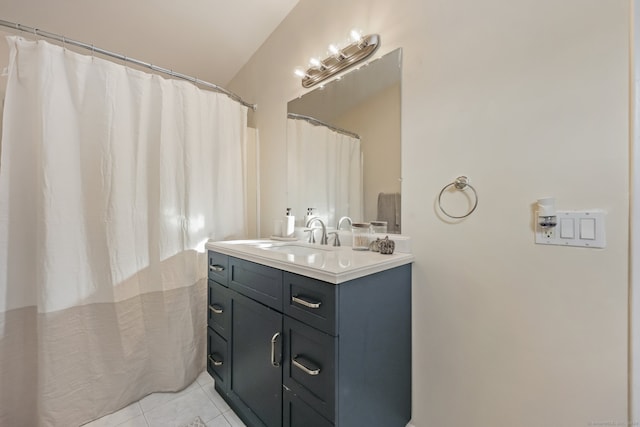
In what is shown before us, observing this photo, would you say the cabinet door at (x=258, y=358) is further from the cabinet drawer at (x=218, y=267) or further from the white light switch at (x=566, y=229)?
the white light switch at (x=566, y=229)

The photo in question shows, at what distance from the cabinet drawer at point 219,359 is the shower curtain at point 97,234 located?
21cm

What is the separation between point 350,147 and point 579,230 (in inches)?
42.2

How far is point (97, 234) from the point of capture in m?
1.41

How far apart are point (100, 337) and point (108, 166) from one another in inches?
36.7

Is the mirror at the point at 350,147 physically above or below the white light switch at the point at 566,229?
above

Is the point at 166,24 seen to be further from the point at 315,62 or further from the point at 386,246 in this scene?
the point at 386,246

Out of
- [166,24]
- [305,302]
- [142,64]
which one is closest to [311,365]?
[305,302]

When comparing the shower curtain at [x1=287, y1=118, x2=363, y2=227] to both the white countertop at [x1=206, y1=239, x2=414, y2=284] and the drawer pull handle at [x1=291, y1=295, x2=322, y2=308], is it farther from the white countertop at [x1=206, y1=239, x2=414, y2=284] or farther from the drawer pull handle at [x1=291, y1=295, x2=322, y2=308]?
the drawer pull handle at [x1=291, y1=295, x2=322, y2=308]

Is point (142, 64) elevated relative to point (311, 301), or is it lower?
elevated

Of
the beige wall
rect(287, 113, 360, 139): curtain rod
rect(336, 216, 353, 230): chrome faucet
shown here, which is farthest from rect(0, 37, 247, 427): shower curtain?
the beige wall

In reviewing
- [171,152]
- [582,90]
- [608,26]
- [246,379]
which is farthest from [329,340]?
[171,152]

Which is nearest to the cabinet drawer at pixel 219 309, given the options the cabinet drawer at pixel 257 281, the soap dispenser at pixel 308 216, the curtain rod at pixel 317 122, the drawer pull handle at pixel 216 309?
the drawer pull handle at pixel 216 309

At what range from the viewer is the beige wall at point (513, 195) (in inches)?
31.8

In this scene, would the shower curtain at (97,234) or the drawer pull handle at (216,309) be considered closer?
the shower curtain at (97,234)
